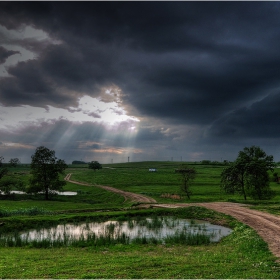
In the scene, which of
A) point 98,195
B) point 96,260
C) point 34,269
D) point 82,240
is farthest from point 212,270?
point 98,195

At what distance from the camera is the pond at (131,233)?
73.8 ft

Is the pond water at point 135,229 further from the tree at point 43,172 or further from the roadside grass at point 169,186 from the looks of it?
the tree at point 43,172

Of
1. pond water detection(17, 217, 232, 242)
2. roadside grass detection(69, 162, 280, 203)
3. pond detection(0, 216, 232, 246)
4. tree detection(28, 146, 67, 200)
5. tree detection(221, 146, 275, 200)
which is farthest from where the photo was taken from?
tree detection(28, 146, 67, 200)

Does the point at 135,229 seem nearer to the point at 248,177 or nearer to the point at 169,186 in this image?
the point at 248,177

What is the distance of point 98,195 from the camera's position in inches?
2625

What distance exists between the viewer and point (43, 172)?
207ft

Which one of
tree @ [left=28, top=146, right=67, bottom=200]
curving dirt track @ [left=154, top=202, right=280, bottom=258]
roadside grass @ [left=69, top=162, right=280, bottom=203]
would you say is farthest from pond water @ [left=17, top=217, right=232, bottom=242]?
tree @ [left=28, top=146, right=67, bottom=200]

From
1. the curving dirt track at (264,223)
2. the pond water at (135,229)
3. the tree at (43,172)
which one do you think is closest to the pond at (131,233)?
the pond water at (135,229)

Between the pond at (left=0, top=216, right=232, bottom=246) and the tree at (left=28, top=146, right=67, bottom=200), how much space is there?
34211 mm

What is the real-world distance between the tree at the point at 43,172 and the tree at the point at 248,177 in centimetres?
4046

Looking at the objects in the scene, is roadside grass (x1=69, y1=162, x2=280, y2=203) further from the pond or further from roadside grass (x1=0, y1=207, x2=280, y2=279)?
roadside grass (x1=0, y1=207, x2=280, y2=279)

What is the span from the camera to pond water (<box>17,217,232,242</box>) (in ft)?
83.8

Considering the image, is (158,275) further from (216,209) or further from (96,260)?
(216,209)

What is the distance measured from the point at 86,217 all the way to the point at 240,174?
1270 inches
